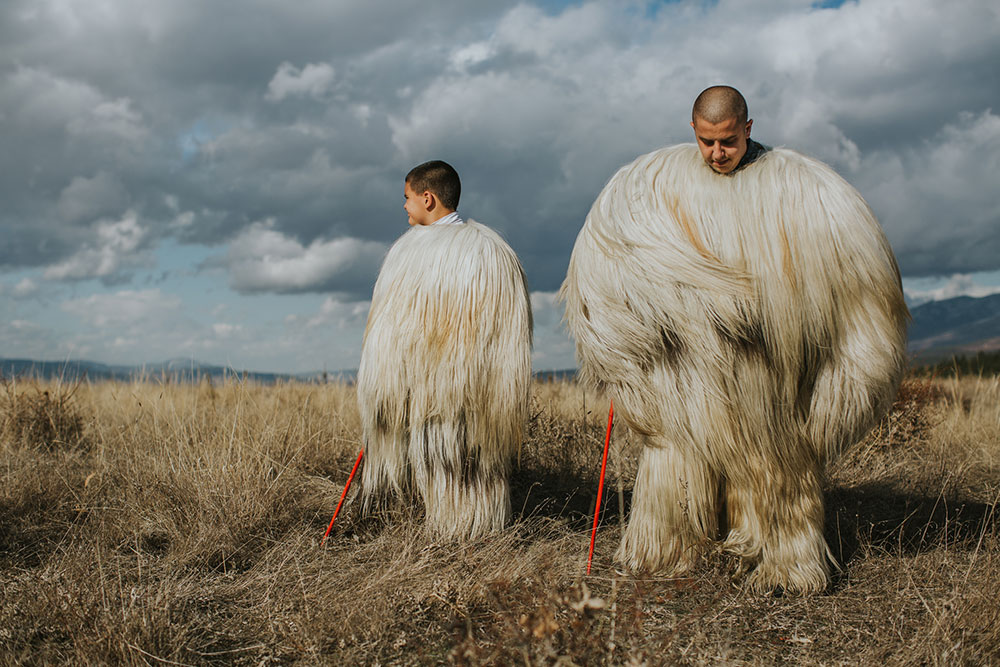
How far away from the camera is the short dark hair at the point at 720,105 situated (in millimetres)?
3215

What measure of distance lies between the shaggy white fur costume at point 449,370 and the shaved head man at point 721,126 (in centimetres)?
117

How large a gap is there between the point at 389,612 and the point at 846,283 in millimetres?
2336

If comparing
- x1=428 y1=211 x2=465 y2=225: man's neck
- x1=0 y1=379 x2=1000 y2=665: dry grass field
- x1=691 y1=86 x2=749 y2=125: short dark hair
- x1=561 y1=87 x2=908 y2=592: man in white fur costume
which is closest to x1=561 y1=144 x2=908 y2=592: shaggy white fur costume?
x1=561 y1=87 x2=908 y2=592: man in white fur costume

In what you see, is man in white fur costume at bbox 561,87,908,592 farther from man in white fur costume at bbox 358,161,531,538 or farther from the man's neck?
the man's neck

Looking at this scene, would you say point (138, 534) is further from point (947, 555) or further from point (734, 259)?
point (947, 555)

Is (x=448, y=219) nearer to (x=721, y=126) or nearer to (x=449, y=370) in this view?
(x=449, y=370)

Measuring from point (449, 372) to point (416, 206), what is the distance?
3.57 feet

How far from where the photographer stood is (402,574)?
356cm

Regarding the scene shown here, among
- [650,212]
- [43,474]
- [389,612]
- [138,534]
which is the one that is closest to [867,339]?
[650,212]

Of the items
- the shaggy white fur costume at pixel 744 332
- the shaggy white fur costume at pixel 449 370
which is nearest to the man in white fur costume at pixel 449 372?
the shaggy white fur costume at pixel 449 370

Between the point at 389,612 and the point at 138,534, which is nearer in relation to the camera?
the point at 389,612

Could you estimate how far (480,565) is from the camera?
369 cm

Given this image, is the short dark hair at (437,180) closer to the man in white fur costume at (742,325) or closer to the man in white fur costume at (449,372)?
the man in white fur costume at (449,372)

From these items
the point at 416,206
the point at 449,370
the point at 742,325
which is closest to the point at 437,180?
the point at 416,206
